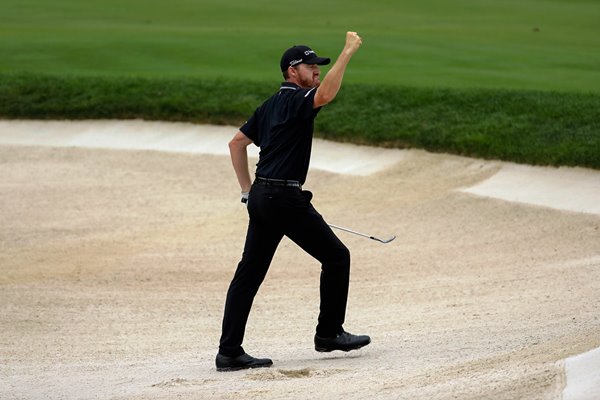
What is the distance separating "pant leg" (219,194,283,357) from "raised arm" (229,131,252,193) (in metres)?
0.28

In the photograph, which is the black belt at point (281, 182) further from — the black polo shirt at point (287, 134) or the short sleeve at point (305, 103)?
the short sleeve at point (305, 103)

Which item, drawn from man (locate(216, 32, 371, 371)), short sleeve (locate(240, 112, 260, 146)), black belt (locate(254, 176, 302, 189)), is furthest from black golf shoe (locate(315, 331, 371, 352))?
short sleeve (locate(240, 112, 260, 146))

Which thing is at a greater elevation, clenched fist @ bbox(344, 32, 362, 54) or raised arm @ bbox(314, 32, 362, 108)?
clenched fist @ bbox(344, 32, 362, 54)

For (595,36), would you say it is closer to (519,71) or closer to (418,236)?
(519,71)

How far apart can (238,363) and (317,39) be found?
14.6 m

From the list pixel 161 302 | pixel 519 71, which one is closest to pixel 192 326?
pixel 161 302

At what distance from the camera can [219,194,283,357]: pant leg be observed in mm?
7828

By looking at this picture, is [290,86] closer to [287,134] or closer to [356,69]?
[287,134]

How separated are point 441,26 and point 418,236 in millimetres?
14659

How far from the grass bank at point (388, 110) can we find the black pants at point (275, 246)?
652 centimetres

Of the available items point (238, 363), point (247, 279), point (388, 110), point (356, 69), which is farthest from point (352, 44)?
point (356, 69)

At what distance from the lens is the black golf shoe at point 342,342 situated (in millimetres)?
8055

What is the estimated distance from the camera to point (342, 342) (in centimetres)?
807

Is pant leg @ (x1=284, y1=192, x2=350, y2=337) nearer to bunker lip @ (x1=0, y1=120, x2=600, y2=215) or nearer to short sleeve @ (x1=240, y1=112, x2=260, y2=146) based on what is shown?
short sleeve @ (x1=240, y1=112, x2=260, y2=146)
